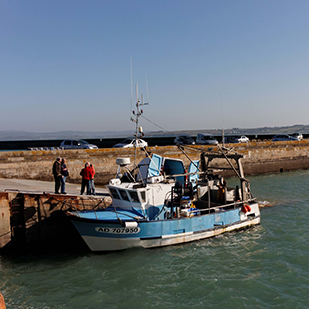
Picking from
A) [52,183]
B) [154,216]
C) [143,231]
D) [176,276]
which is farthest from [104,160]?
[176,276]

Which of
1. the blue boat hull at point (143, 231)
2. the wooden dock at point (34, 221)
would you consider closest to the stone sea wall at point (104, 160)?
the wooden dock at point (34, 221)

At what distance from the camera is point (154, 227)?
35.1 ft

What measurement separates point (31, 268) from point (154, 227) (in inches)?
170

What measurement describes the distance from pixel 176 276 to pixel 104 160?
1323cm

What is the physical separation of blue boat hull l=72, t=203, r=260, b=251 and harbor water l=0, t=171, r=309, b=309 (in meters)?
0.27

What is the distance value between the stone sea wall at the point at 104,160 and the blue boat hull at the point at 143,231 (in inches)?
361

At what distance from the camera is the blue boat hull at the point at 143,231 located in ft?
33.9

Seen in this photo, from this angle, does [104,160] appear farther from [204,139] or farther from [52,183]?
[204,139]

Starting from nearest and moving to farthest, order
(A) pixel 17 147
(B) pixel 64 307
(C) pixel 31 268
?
(B) pixel 64 307
(C) pixel 31 268
(A) pixel 17 147

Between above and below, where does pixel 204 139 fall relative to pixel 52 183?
above

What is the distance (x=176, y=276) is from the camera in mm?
9086

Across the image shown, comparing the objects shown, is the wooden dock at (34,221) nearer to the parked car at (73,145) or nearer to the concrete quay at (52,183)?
the concrete quay at (52,183)

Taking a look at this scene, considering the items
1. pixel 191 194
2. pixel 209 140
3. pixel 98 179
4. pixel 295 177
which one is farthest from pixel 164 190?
pixel 209 140

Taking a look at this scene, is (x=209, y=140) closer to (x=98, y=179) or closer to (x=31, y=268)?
(x=98, y=179)
